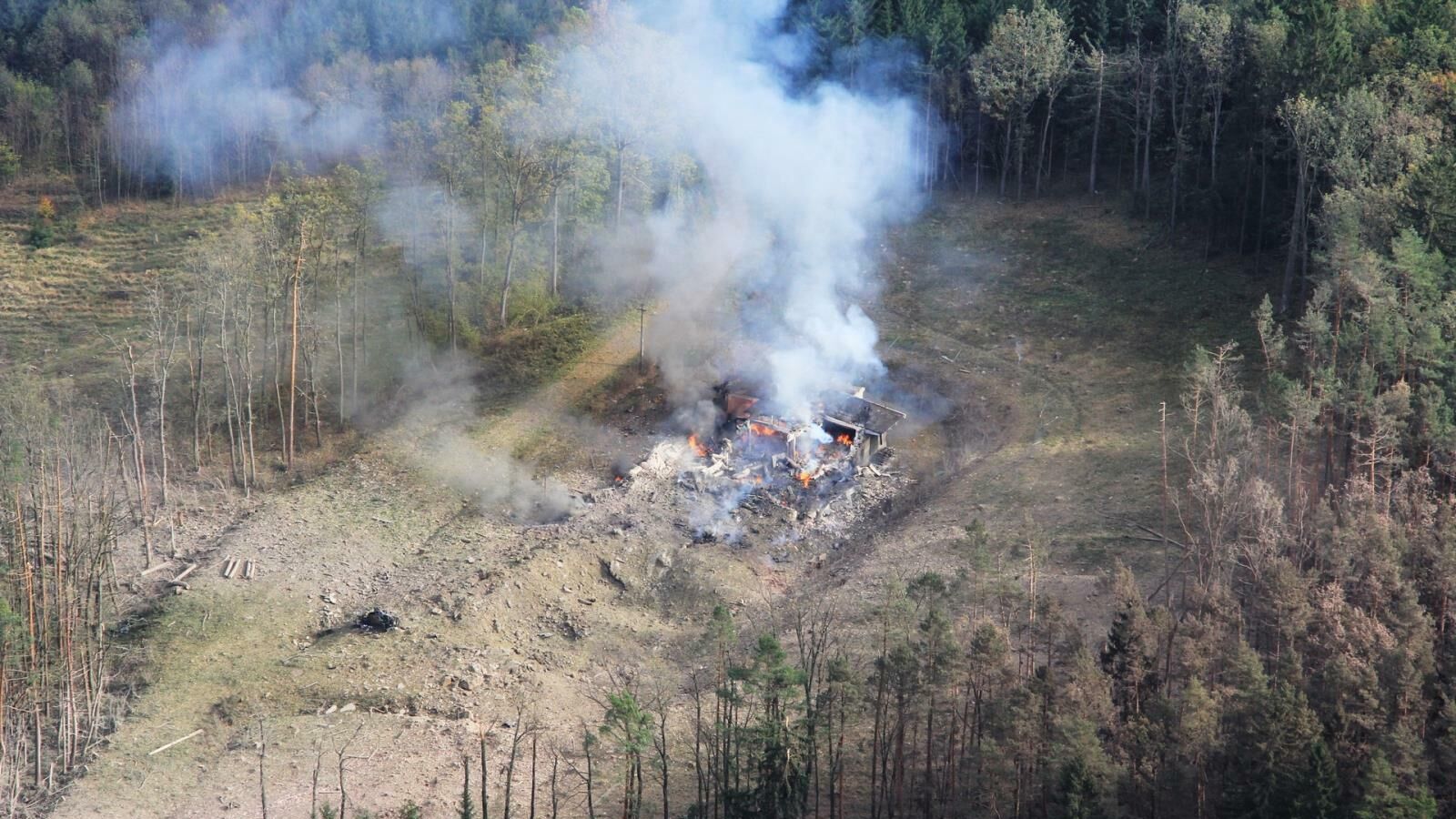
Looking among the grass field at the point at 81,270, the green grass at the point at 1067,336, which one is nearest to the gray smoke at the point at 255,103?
the grass field at the point at 81,270

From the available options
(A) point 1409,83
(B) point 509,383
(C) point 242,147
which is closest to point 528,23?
(C) point 242,147

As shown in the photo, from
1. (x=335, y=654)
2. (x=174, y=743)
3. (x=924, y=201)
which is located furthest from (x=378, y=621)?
(x=924, y=201)

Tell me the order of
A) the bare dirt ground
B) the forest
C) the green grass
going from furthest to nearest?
1. the green grass
2. the bare dirt ground
3. the forest

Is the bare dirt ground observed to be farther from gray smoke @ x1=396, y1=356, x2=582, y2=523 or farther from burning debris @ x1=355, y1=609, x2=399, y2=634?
burning debris @ x1=355, y1=609, x2=399, y2=634

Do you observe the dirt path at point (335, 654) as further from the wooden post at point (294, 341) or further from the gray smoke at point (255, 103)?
the gray smoke at point (255, 103)

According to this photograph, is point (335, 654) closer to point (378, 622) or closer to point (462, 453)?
point (378, 622)

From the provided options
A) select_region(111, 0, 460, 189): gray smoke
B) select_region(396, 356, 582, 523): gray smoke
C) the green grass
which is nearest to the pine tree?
the green grass
